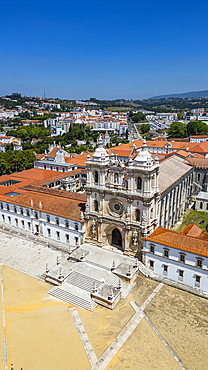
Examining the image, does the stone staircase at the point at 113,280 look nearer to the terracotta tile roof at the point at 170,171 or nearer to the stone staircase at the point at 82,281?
the stone staircase at the point at 82,281

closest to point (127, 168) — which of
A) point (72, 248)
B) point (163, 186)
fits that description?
point (163, 186)

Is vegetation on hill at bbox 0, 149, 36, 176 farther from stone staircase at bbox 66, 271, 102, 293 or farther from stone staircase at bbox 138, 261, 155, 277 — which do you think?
stone staircase at bbox 138, 261, 155, 277

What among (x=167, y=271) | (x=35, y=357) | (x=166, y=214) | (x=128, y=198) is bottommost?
(x=35, y=357)

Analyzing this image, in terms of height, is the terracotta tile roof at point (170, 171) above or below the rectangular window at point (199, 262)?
above

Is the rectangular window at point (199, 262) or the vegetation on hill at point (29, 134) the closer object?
the rectangular window at point (199, 262)

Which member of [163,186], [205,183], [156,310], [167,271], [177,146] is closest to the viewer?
[156,310]

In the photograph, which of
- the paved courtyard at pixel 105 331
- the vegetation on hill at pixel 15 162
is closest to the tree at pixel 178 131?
the vegetation on hill at pixel 15 162

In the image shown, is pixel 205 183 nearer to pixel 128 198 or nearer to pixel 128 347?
pixel 128 198
